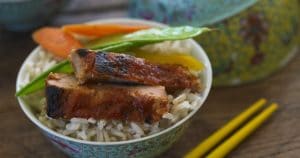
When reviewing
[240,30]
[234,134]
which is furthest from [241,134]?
[240,30]

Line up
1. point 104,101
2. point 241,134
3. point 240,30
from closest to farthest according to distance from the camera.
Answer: point 104,101 → point 241,134 → point 240,30

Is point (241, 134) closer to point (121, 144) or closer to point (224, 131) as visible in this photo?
point (224, 131)

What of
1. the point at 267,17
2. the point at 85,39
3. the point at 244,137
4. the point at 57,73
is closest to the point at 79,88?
the point at 57,73

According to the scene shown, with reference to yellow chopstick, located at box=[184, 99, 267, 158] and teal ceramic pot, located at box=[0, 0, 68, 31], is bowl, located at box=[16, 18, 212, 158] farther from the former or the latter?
teal ceramic pot, located at box=[0, 0, 68, 31]

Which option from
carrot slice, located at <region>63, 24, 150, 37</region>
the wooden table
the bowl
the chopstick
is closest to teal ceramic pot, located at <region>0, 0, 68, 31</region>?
the wooden table

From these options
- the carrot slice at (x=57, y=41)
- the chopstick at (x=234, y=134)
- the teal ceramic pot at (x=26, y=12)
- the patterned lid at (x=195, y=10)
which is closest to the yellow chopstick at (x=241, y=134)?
the chopstick at (x=234, y=134)
